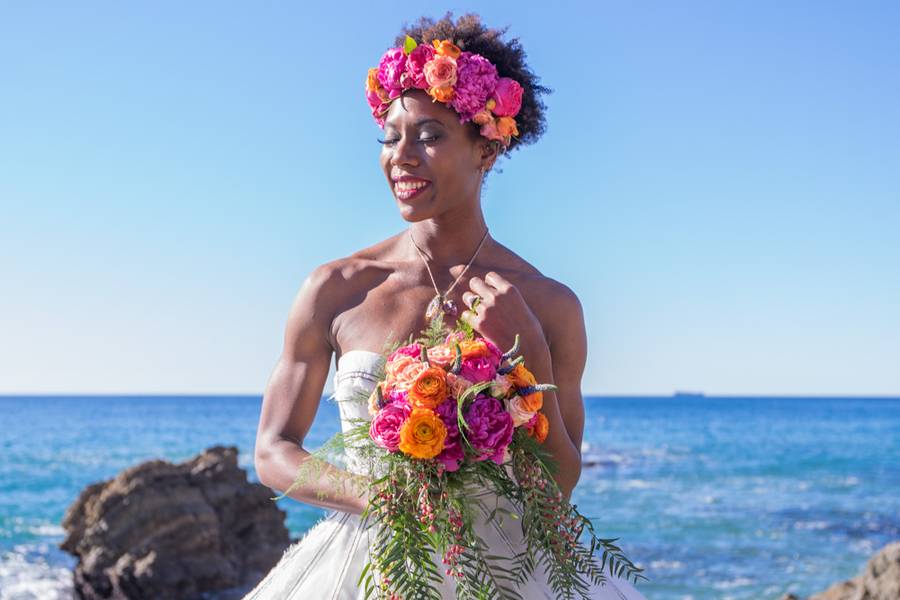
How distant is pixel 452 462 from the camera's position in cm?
288

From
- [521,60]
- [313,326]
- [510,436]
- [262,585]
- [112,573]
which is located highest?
[521,60]

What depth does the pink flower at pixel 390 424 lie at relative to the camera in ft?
9.40

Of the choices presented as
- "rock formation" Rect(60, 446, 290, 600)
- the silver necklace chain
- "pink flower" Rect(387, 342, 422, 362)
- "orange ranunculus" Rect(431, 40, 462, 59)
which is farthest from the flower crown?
"rock formation" Rect(60, 446, 290, 600)

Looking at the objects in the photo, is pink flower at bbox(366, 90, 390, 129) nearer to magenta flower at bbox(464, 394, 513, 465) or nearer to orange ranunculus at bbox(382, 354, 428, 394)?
orange ranunculus at bbox(382, 354, 428, 394)

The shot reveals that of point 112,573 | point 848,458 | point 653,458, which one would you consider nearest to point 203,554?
point 112,573

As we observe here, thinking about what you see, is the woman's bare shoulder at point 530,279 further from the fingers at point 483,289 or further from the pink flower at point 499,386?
the pink flower at point 499,386

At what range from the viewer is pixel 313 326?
3779 mm

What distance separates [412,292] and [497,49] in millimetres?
985

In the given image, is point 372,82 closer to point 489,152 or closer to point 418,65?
point 418,65

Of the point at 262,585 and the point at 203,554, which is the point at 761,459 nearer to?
the point at 203,554

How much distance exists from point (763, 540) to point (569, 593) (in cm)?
2028

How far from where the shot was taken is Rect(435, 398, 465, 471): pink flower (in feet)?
9.43

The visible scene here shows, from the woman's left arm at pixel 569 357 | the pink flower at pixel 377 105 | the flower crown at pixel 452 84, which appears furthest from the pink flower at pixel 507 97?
the woman's left arm at pixel 569 357

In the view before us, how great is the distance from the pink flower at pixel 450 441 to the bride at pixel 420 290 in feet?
1.65
